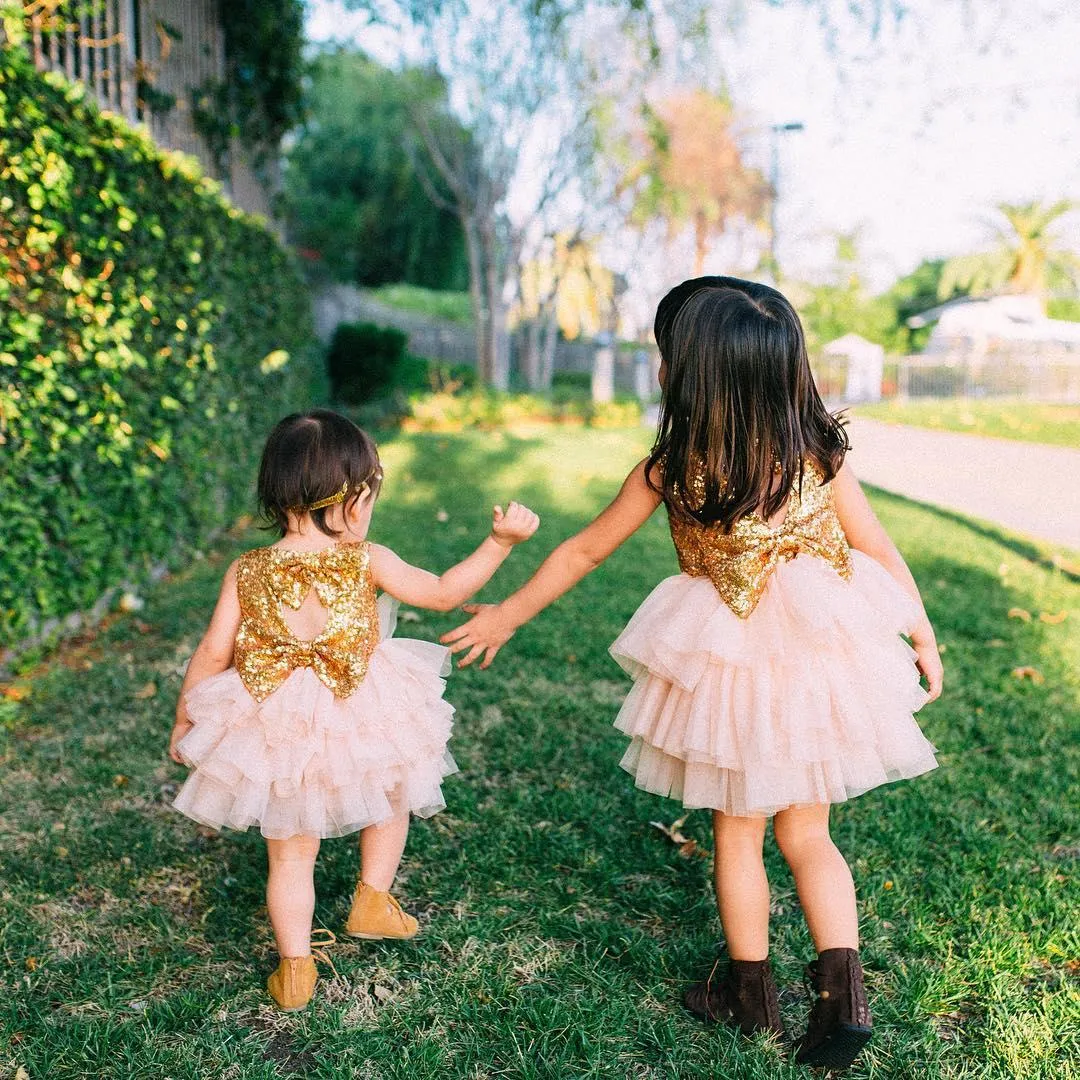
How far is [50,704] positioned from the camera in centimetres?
373

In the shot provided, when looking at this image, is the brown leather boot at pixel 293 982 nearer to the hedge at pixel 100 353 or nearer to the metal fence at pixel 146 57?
the hedge at pixel 100 353

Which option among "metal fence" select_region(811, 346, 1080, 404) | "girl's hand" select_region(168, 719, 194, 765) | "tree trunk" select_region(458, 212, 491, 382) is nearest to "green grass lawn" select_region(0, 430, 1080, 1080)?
"girl's hand" select_region(168, 719, 194, 765)

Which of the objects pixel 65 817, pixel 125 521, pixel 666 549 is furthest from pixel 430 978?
pixel 666 549

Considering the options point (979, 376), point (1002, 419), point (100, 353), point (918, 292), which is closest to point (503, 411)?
point (1002, 419)

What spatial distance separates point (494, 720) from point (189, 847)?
1.23 m

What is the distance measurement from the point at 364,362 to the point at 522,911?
1408 cm

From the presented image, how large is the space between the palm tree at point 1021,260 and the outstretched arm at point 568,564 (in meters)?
44.5

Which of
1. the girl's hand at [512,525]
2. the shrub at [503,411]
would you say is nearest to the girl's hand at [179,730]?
the girl's hand at [512,525]

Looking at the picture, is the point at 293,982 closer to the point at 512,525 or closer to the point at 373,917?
the point at 373,917

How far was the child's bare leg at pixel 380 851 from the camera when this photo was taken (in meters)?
2.24

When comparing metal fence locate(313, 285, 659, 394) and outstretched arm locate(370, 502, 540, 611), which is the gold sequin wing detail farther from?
metal fence locate(313, 285, 659, 394)

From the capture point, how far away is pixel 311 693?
6.91ft

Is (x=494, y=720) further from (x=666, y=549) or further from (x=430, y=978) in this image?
(x=666, y=549)

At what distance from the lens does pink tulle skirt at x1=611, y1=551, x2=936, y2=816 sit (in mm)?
1867
